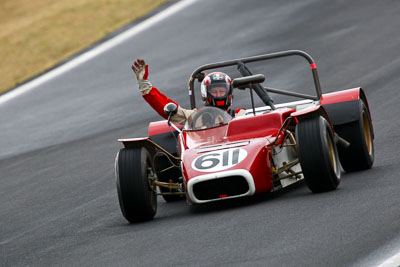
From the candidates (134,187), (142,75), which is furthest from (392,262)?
(142,75)

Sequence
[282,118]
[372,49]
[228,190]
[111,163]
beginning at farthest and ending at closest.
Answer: [372,49] → [111,163] → [282,118] → [228,190]

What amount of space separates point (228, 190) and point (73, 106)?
11.4m

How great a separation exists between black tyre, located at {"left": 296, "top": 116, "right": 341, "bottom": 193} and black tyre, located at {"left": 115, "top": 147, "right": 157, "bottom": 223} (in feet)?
4.83

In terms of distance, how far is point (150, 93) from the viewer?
9.71 meters

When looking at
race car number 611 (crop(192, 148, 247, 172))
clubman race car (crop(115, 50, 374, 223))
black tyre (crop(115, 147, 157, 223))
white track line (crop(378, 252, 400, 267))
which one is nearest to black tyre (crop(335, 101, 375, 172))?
clubman race car (crop(115, 50, 374, 223))

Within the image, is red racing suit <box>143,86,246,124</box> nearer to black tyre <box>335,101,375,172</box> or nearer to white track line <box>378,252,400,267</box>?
black tyre <box>335,101,375,172</box>

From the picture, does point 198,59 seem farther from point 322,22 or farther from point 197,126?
point 197,126

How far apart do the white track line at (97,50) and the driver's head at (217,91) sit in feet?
36.8

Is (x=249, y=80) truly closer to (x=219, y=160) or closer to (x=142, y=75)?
(x=142, y=75)

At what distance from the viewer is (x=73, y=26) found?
78.5 ft

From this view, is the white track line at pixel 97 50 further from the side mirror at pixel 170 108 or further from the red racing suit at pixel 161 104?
the side mirror at pixel 170 108

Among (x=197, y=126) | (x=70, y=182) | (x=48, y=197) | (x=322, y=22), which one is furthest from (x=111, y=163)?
(x=322, y=22)

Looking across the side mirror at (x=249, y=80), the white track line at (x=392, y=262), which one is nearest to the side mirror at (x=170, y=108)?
the side mirror at (x=249, y=80)

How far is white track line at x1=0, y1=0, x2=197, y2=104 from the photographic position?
20547 millimetres
